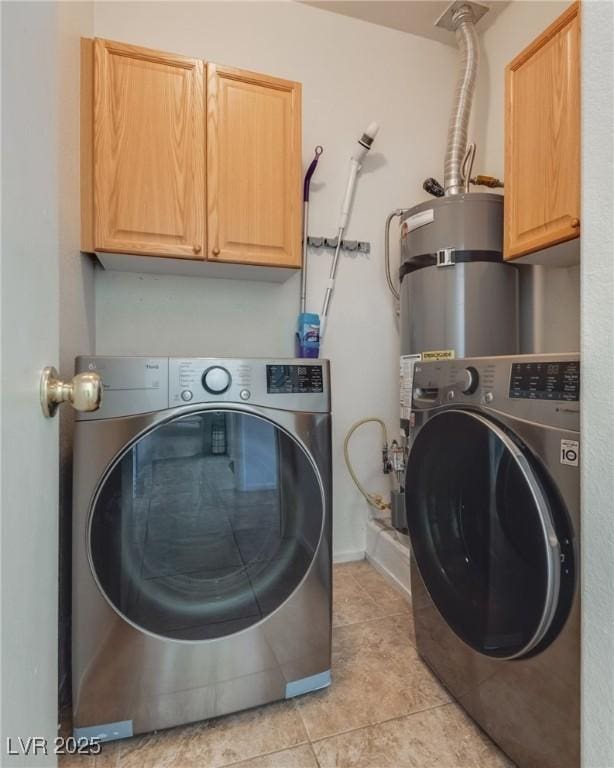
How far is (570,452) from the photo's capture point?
742 millimetres

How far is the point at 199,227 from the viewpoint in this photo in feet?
4.64

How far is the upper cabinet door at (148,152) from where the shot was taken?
1.31 metres


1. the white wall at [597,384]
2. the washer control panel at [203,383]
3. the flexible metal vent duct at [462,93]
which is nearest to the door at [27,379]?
the washer control panel at [203,383]

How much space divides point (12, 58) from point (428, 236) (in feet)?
4.70

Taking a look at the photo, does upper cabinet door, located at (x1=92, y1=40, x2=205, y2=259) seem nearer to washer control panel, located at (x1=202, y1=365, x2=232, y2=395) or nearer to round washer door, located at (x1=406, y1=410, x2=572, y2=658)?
washer control panel, located at (x1=202, y1=365, x2=232, y2=395)

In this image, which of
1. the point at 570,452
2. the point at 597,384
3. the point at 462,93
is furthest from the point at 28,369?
the point at 462,93

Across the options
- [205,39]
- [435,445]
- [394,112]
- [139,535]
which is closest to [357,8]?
[394,112]

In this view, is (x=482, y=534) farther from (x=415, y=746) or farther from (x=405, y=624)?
(x=405, y=624)

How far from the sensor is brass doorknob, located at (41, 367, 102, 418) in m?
0.48

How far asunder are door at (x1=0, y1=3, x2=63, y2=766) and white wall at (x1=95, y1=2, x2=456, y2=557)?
1146mm

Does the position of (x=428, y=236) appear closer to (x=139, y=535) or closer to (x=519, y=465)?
(x=519, y=465)

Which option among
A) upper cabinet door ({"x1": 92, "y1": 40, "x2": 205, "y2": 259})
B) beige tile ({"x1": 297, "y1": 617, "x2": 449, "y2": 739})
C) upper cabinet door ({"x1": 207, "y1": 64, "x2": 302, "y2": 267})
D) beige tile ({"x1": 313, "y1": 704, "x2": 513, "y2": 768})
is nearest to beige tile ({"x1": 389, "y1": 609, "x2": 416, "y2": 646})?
beige tile ({"x1": 297, "y1": 617, "x2": 449, "y2": 739})

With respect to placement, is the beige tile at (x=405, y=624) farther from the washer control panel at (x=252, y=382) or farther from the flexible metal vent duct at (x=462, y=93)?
the flexible metal vent duct at (x=462, y=93)

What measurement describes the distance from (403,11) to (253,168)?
1.19m
